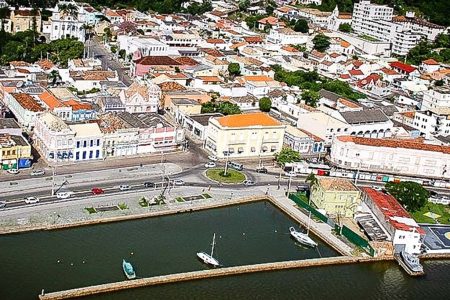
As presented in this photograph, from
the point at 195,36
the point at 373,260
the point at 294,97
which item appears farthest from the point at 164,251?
the point at 195,36

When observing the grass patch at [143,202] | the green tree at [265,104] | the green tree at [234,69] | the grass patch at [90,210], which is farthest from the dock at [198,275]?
the green tree at [234,69]

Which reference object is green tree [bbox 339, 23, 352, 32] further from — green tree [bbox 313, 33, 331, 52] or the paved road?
the paved road

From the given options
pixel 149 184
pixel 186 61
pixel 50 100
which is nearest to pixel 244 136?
pixel 149 184

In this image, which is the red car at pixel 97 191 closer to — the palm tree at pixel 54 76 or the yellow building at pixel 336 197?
the yellow building at pixel 336 197

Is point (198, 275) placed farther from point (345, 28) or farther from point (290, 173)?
point (345, 28)

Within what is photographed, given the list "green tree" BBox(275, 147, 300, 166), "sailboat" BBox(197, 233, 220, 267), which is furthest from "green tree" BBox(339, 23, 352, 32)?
"sailboat" BBox(197, 233, 220, 267)

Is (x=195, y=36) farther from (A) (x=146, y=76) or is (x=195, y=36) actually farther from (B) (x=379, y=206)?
(B) (x=379, y=206)
